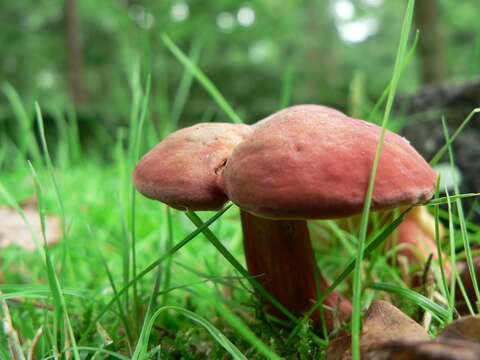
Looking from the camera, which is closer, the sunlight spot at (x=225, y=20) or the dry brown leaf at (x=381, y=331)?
the dry brown leaf at (x=381, y=331)

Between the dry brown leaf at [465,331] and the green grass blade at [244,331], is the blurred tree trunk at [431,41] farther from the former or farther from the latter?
the green grass blade at [244,331]

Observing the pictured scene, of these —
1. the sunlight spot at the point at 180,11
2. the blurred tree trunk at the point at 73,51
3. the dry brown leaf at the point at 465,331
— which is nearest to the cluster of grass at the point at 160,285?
the dry brown leaf at the point at 465,331

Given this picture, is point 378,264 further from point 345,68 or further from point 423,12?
point 345,68

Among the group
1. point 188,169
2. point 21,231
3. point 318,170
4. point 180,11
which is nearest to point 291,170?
point 318,170

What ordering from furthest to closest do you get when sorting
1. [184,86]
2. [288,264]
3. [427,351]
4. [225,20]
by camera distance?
[225,20] → [184,86] → [288,264] → [427,351]

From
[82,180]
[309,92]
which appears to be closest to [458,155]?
[82,180]

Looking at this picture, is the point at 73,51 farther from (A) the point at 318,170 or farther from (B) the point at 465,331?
(B) the point at 465,331
